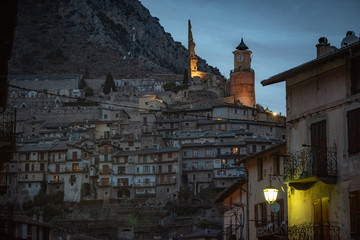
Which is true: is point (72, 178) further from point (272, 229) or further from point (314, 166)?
point (314, 166)

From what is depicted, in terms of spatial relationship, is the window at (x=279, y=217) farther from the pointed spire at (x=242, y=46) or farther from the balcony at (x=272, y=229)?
the pointed spire at (x=242, y=46)

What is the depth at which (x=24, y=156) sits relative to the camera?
11794 centimetres

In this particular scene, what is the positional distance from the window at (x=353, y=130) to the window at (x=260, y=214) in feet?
38.9

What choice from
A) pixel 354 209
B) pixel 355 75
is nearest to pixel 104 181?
pixel 355 75

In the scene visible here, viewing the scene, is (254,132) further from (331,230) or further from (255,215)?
(331,230)

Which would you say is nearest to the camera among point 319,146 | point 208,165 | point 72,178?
point 319,146

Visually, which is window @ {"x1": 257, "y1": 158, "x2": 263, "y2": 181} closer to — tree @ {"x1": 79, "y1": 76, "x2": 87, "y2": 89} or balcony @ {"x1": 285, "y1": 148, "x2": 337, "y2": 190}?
balcony @ {"x1": 285, "y1": 148, "x2": 337, "y2": 190}

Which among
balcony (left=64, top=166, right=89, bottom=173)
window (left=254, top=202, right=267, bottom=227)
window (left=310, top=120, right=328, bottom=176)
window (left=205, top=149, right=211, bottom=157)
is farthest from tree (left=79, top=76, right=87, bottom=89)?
window (left=310, top=120, right=328, bottom=176)

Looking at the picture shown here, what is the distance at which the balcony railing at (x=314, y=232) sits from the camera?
2002cm

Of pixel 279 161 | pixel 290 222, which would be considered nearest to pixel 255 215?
pixel 279 161

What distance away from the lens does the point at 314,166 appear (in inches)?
798

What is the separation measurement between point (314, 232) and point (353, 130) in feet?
11.1

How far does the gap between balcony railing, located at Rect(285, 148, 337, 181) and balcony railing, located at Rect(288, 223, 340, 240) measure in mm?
1501

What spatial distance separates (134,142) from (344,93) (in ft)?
327
